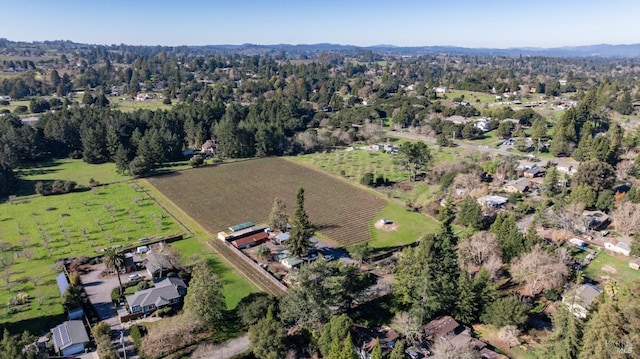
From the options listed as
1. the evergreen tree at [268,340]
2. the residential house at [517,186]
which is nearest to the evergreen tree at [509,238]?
the residential house at [517,186]

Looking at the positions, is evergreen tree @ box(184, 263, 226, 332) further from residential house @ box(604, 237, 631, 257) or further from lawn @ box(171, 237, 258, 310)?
residential house @ box(604, 237, 631, 257)

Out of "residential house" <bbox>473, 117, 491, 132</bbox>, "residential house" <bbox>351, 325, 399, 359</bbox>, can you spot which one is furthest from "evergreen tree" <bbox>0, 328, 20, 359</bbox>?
"residential house" <bbox>473, 117, 491, 132</bbox>

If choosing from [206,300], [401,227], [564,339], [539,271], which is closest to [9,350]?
[206,300]

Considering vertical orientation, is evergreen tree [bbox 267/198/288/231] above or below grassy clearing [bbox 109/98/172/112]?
below

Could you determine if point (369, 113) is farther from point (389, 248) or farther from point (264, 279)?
point (264, 279)

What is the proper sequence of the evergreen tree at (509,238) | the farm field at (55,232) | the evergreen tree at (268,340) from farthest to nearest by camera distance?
1. the evergreen tree at (509,238)
2. the farm field at (55,232)
3. the evergreen tree at (268,340)

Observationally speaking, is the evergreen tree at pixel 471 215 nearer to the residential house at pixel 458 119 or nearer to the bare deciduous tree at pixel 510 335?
the bare deciduous tree at pixel 510 335

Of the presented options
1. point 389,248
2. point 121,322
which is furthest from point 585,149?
point 121,322
